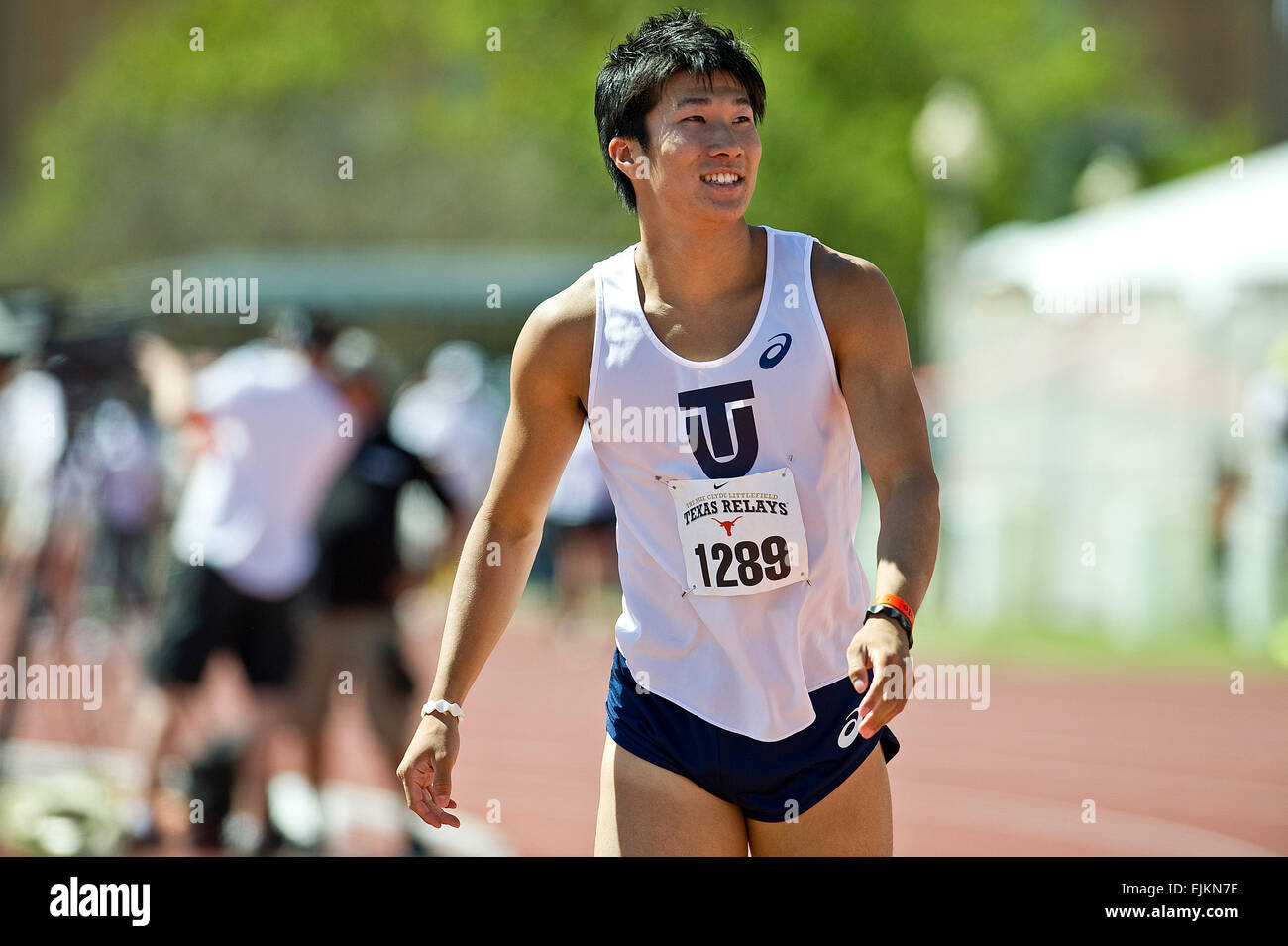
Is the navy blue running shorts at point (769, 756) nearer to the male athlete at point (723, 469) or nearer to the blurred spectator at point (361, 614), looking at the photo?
the male athlete at point (723, 469)

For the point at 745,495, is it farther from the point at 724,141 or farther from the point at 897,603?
the point at 724,141

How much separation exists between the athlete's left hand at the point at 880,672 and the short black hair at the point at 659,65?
1083 mm

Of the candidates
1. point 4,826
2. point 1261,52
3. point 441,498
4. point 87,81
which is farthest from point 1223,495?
point 1261,52

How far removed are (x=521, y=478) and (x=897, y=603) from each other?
853 mm

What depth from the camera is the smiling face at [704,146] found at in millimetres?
3203

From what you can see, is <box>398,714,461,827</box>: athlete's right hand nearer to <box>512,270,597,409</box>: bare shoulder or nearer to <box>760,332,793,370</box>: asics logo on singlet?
<box>512,270,597,409</box>: bare shoulder

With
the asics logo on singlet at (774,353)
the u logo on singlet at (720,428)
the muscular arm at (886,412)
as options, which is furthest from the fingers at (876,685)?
the asics logo on singlet at (774,353)

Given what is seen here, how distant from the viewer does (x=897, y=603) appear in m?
2.97

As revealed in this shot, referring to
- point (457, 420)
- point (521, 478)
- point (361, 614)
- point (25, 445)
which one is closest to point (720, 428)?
point (521, 478)

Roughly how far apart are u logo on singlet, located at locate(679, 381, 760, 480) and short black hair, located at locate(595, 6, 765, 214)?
52 centimetres

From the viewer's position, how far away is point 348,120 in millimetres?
35281

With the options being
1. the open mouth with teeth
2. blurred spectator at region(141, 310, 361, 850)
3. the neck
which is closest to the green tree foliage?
Answer: blurred spectator at region(141, 310, 361, 850)

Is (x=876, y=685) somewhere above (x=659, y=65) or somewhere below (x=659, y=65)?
below
